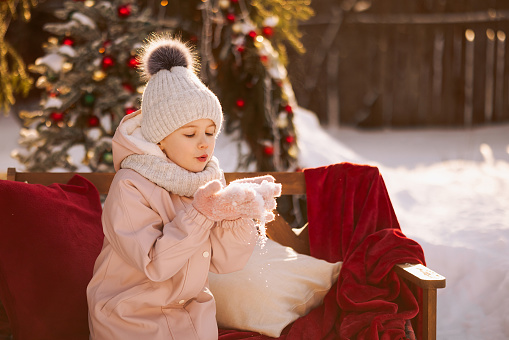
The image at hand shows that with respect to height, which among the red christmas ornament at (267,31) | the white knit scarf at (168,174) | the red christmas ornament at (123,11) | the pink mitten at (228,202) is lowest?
the pink mitten at (228,202)

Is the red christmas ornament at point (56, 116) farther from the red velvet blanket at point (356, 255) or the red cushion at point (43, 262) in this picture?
the red velvet blanket at point (356, 255)

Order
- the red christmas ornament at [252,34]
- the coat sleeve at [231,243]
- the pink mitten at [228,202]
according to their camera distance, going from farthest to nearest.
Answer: the red christmas ornament at [252,34] < the coat sleeve at [231,243] < the pink mitten at [228,202]

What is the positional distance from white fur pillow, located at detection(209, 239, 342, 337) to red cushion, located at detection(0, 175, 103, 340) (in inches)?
23.4

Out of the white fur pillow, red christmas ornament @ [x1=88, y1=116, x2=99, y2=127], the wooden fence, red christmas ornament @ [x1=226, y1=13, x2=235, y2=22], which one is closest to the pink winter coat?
the white fur pillow

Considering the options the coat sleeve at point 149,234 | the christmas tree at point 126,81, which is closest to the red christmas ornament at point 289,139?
the christmas tree at point 126,81

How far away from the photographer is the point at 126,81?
156 inches

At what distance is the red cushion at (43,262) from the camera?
2.35 metres

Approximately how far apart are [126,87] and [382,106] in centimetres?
746

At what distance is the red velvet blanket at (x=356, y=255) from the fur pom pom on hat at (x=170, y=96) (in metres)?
0.96

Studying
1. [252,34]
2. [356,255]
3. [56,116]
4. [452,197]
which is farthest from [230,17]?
[452,197]

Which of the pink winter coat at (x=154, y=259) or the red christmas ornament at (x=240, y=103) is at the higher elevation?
the red christmas ornament at (x=240, y=103)

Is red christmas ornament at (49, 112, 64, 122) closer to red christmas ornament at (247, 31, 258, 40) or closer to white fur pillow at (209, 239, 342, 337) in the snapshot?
red christmas ornament at (247, 31, 258, 40)

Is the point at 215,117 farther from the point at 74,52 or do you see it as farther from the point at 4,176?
the point at 74,52

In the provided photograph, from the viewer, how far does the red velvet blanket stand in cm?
245
